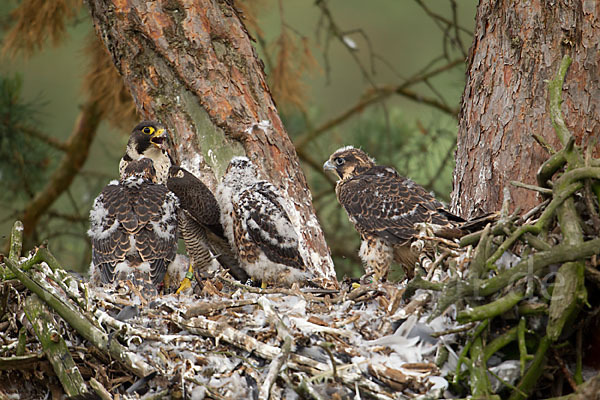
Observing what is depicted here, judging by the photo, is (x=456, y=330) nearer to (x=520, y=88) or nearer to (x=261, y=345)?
(x=261, y=345)

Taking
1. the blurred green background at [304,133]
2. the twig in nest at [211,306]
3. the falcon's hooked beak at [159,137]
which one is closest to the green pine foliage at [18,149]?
the blurred green background at [304,133]

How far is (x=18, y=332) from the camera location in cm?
263

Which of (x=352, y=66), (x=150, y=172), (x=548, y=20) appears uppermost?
(x=352, y=66)

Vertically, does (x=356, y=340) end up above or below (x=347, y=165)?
below

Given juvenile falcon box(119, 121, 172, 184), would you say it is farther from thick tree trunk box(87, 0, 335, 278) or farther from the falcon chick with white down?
the falcon chick with white down

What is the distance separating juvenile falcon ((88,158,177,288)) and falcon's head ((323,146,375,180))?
3.34 feet

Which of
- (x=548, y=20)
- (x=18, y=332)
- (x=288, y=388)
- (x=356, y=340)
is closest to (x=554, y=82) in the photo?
(x=548, y=20)

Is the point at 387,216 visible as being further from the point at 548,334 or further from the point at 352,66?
the point at 352,66

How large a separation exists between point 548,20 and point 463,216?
0.92 meters

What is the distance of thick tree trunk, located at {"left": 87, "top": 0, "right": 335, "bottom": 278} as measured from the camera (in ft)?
13.3

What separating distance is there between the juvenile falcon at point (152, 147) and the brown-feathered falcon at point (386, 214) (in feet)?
3.29

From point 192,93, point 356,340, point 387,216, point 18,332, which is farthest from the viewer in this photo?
point 192,93

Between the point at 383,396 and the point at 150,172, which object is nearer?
the point at 383,396

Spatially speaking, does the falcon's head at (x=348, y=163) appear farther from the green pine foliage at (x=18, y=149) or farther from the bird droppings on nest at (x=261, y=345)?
the green pine foliage at (x=18, y=149)
